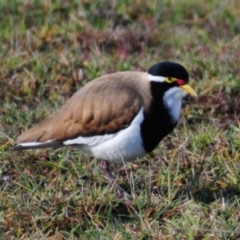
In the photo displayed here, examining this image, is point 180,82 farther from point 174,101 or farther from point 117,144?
point 117,144

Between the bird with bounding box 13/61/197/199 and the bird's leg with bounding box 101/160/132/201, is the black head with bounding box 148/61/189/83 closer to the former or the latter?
the bird with bounding box 13/61/197/199

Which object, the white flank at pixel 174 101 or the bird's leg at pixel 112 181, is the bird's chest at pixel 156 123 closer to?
the white flank at pixel 174 101

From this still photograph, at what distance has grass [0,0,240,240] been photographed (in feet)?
19.5

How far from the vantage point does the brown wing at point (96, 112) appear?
6.25 meters

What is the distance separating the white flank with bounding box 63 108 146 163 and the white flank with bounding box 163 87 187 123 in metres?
0.21

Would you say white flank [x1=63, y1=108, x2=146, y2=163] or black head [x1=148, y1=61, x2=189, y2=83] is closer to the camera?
white flank [x1=63, y1=108, x2=146, y2=163]

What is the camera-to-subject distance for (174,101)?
634 cm

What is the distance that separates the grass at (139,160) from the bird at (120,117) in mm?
245

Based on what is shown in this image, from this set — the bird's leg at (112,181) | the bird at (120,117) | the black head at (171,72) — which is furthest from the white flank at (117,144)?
the black head at (171,72)

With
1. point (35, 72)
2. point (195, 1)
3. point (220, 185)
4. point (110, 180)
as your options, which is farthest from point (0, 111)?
point (195, 1)

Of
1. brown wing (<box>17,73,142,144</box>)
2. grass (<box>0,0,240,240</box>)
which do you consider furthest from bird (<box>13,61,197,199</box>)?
grass (<box>0,0,240,240</box>)

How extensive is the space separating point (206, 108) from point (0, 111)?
171cm

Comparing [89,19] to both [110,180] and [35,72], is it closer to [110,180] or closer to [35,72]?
[35,72]

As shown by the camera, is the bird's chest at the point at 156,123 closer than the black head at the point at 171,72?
Yes
